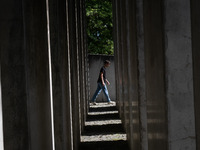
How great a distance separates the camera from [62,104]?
4.18 meters

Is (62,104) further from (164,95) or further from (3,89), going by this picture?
(164,95)

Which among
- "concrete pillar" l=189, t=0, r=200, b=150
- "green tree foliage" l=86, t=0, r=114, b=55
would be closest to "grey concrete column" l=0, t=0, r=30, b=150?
"concrete pillar" l=189, t=0, r=200, b=150

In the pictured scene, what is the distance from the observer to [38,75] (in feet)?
10.1

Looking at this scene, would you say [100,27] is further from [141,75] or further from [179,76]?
[179,76]

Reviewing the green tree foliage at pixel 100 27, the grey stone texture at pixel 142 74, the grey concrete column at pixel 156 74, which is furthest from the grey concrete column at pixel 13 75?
the green tree foliage at pixel 100 27

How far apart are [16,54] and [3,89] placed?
0.93ft

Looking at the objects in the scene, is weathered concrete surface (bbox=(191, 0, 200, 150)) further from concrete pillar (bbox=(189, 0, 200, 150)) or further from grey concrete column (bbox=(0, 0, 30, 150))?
grey concrete column (bbox=(0, 0, 30, 150))

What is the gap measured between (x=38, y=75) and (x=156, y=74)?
1155mm

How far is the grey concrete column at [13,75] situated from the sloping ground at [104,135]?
418 cm

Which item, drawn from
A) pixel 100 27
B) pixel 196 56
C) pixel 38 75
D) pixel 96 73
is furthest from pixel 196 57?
pixel 100 27

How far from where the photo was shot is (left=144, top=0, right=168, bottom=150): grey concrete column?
2189 mm

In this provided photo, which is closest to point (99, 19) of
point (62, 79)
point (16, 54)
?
point (62, 79)

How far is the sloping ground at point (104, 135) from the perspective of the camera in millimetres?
6793

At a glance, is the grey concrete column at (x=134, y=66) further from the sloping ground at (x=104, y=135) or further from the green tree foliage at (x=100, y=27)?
the green tree foliage at (x=100, y=27)
